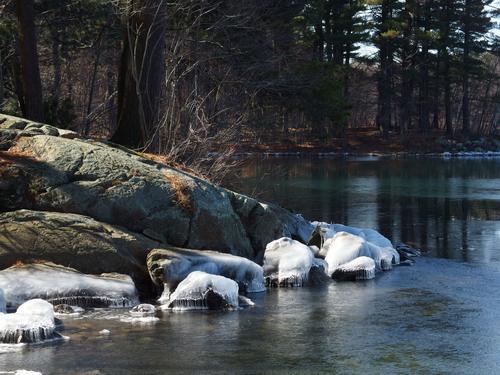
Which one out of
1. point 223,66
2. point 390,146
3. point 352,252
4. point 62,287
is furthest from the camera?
A: point 390,146

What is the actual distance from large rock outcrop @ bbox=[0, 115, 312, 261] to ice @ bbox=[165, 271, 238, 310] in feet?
5.56

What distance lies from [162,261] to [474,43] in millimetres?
47762

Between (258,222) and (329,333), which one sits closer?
(329,333)

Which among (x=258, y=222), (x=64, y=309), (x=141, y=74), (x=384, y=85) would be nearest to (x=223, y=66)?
(x=141, y=74)

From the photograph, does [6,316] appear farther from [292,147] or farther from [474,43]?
[474,43]

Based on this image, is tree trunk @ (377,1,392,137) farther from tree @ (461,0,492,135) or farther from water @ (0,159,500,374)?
water @ (0,159,500,374)

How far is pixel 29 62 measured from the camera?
1698cm

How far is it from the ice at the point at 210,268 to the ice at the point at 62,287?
0.53m

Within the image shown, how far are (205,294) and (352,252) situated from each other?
3.54 m

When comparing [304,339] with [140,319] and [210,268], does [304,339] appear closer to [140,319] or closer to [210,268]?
[140,319]

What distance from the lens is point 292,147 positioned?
49125 mm

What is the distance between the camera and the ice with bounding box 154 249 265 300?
10172mm

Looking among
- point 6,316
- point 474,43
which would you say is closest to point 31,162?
point 6,316

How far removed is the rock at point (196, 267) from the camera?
10172 mm
